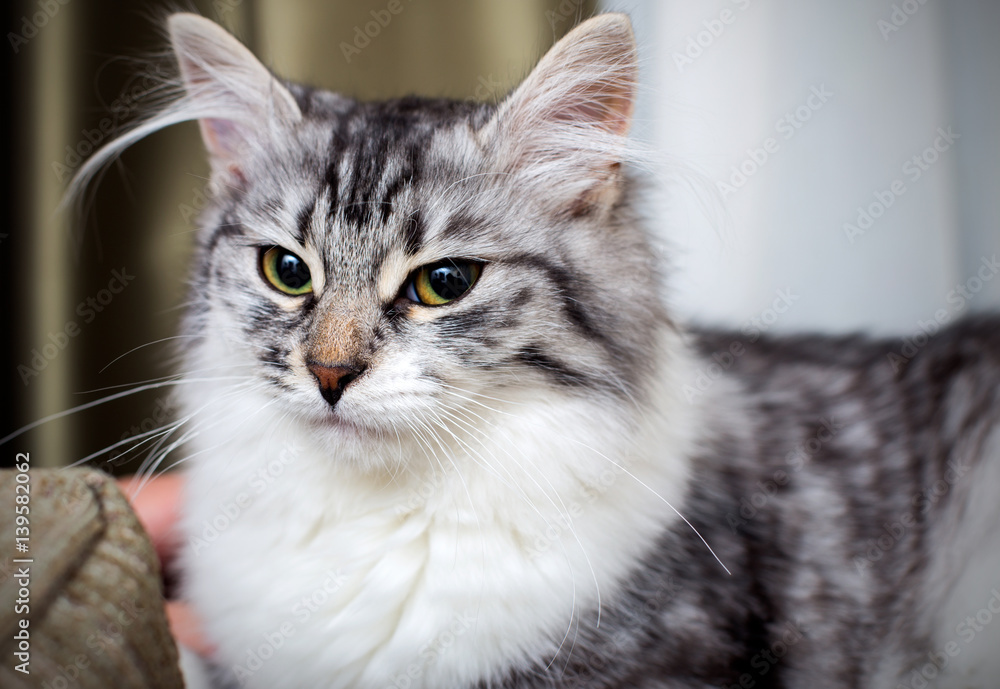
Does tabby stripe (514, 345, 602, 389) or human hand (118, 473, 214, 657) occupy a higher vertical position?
tabby stripe (514, 345, 602, 389)

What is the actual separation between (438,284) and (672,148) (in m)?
0.61

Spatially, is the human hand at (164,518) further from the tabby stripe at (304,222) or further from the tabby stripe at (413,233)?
the tabby stripe at (413,233)

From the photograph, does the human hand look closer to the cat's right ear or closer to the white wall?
the cat's right ear

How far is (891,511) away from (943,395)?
0.35 metres

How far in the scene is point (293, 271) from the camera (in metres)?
1.13

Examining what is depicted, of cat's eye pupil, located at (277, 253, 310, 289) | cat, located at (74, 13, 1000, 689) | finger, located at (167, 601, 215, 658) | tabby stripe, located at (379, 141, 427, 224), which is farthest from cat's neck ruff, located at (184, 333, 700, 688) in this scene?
tabby stripe, located at (379, 141, 427, 224)

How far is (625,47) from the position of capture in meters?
1.08

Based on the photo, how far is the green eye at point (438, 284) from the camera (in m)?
1.08

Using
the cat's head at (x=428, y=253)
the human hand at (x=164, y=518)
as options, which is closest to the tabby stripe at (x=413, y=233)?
the cat's head at (x=428, y=253)

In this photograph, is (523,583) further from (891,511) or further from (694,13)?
(694,13)

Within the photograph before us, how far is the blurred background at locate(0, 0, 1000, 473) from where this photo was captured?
1470 mm

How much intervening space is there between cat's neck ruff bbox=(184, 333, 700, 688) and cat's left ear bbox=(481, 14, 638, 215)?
1.25 ft

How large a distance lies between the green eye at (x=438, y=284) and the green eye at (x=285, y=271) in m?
0.19

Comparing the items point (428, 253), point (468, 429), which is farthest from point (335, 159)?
point (468, 429)
